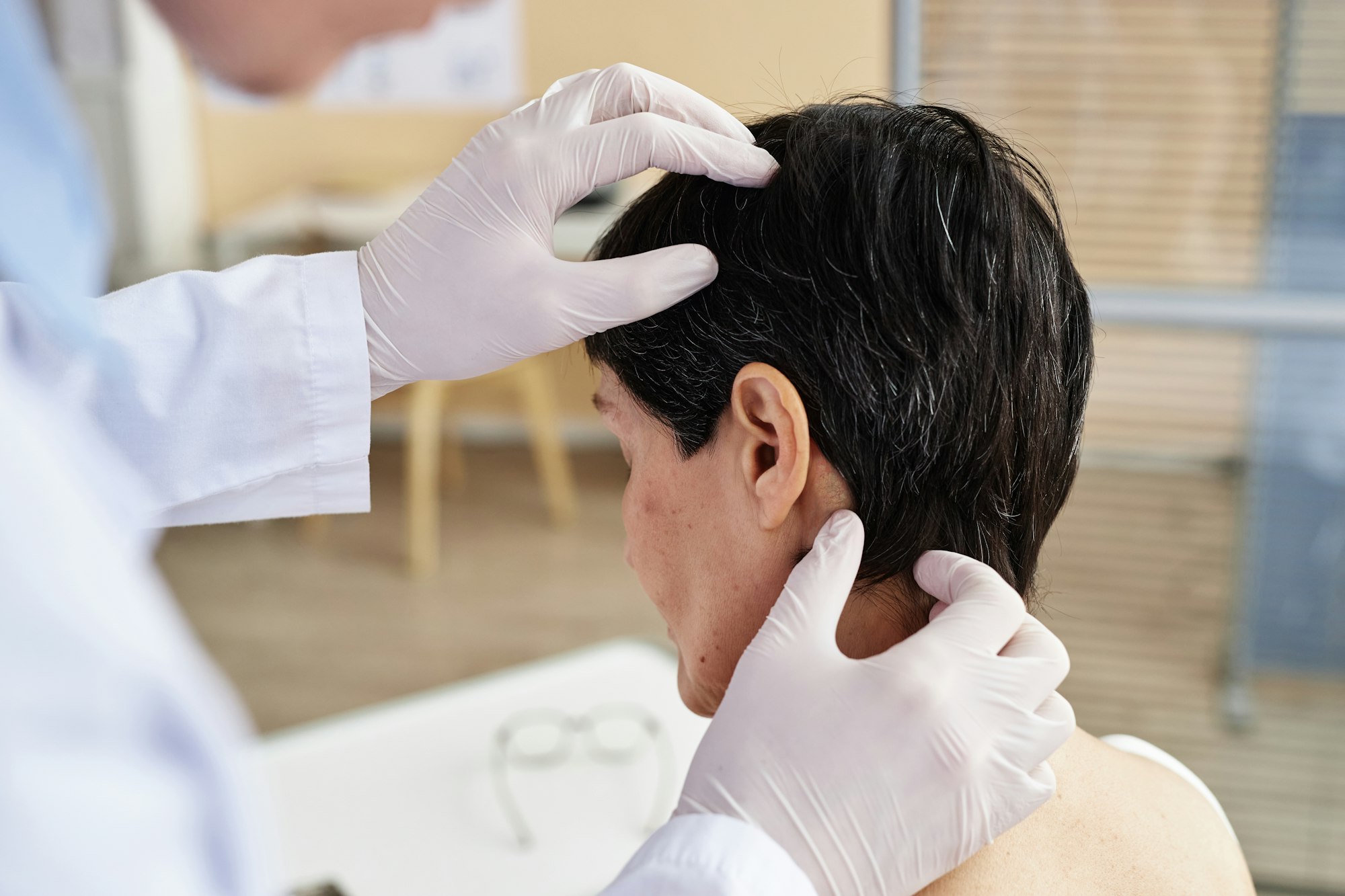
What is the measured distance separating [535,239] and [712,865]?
488mm

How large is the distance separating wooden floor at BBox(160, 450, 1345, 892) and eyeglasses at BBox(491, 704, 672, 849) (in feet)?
1.65

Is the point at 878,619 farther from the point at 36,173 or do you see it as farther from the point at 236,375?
the point at 36,173

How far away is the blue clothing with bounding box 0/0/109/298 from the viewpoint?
0.42 m

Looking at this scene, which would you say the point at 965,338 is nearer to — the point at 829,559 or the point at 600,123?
the point at 829,559

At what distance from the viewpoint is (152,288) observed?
933mm

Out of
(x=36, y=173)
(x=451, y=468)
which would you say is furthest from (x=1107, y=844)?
(x=451, y=468)

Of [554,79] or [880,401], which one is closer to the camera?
[880,401]

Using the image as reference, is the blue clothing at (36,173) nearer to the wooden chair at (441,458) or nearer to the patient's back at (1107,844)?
the patient's back at (1107,844)

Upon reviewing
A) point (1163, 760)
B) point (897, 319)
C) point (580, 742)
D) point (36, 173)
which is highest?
point (36, 173)

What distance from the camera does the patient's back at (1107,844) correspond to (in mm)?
815

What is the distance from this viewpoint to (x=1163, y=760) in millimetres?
1043

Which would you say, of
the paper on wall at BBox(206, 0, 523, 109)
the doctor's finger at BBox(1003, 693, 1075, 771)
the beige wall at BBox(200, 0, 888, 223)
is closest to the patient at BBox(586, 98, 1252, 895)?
the doctor's finger at BBox(1003, 693, 1075, 771)

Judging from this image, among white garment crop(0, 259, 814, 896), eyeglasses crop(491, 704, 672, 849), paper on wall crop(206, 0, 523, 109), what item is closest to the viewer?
white garment crop(0, 259, 814, 896)

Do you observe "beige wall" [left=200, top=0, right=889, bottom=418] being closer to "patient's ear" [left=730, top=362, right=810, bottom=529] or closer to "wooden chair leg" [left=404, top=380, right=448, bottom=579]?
"wooden chair leg" [left=404, top=380, right=448, bottom=579]
